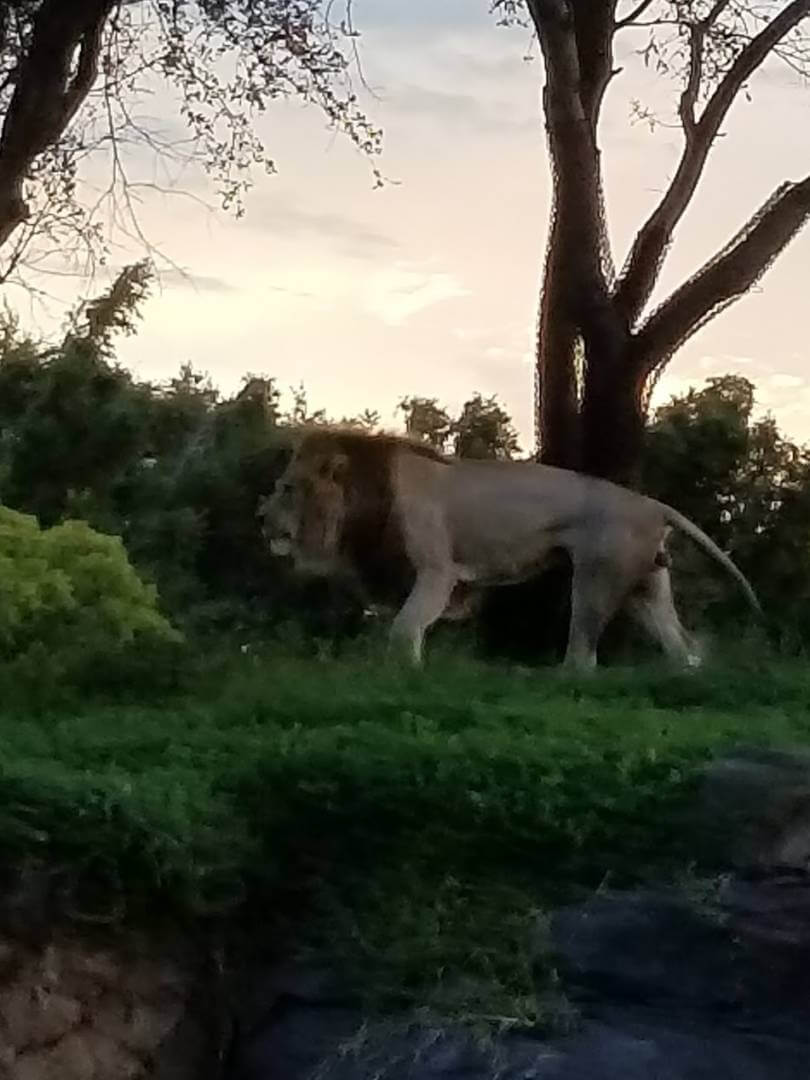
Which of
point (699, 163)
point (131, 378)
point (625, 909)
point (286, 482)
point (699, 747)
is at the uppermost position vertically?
point (699, 163)

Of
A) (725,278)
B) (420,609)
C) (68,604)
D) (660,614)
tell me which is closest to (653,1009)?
(420,609)

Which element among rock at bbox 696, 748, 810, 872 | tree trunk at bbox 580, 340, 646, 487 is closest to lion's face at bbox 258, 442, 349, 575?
tree trunk at bbox 580, 340, 646, 487

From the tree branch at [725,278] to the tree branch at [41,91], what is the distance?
198 cm

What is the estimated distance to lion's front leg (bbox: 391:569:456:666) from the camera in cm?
491

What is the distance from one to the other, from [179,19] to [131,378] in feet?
5.10

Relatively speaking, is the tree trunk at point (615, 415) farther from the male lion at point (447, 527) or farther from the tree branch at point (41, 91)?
the tree branch at point (41, 91)

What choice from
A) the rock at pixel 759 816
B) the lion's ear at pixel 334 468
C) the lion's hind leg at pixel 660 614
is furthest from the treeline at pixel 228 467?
the rock at pixel 759 816

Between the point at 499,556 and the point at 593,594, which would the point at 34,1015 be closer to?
the point at 499,556

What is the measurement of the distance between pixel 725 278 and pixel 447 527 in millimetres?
1485

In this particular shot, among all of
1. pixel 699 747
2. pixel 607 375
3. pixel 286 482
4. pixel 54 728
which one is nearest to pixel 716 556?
pixel 607 375

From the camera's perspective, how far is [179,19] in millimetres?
6121

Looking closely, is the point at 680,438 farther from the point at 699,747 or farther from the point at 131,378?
the point at 699,747

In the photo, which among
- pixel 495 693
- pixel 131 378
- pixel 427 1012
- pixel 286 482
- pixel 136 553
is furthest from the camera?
pixel 131 378

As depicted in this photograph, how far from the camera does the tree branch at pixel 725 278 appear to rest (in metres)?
5.88
